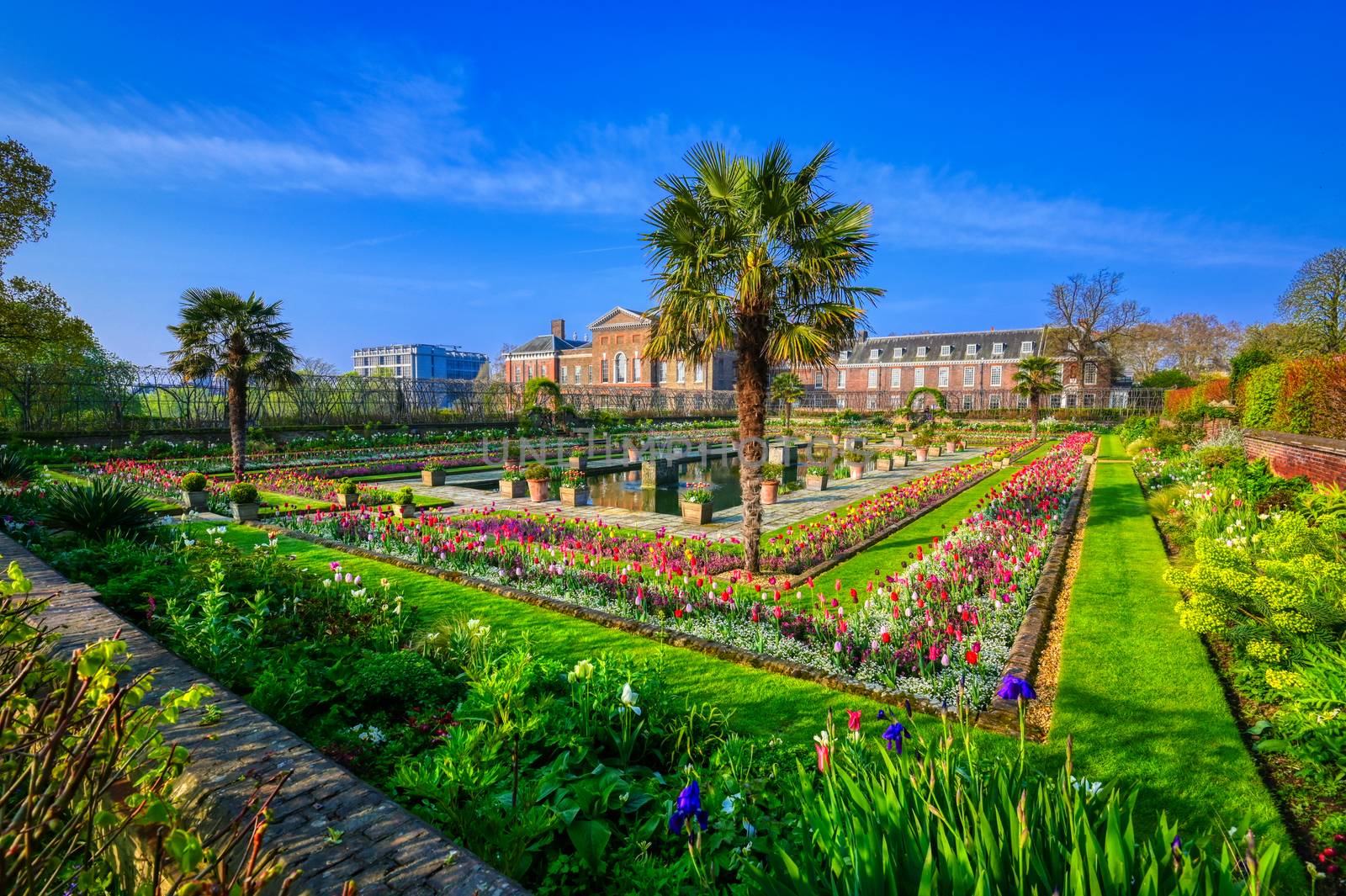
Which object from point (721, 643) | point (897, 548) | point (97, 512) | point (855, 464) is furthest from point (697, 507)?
point (855, 464)

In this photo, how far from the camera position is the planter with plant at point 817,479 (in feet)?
51.6

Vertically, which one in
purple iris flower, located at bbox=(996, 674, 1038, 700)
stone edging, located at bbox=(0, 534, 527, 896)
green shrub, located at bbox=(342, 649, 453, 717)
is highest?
purple iris flower, located at bbox=(996, 674, 1038, 700)

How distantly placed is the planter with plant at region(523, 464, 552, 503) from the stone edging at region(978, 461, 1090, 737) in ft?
33.6

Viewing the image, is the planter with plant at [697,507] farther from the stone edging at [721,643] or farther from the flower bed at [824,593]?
the stone edging at [721,643]

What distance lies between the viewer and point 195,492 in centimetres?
1210

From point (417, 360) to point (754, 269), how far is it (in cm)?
12931

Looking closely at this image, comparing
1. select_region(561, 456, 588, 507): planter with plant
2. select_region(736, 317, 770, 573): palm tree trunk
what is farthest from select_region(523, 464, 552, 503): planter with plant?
select_region(736, 317, 770, 573): palm tree trunk

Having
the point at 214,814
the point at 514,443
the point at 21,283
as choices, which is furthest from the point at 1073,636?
the point at 21,283

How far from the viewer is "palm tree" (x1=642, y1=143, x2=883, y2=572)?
7.34 m

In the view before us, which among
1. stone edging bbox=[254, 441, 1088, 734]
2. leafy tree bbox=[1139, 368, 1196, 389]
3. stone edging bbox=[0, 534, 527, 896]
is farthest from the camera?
leafy tree bbox=[1139, 368, 1196, 389]

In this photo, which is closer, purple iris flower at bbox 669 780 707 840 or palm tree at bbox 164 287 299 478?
purple iris flower at bbox 669 780 707 840

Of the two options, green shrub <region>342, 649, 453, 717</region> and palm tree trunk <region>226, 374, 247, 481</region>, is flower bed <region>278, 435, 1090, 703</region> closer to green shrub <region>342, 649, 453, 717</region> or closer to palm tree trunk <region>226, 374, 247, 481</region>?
green shrub <region>342, 649, 453, 717</region>

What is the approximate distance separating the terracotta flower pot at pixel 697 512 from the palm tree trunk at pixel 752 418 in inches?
133

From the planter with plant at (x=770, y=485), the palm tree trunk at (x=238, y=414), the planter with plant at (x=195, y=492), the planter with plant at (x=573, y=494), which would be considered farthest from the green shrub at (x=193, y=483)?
the planter with plant at (x=770, y=485)
